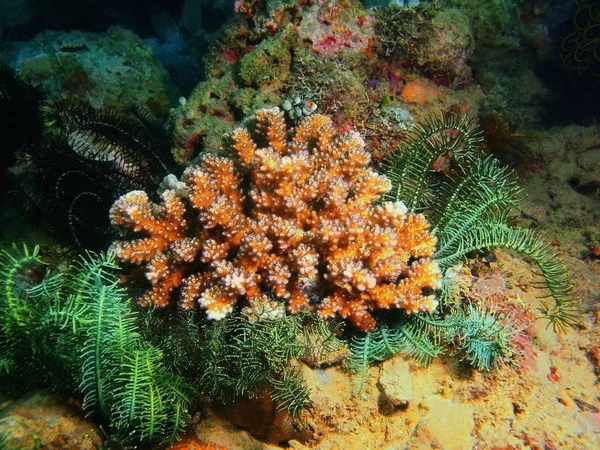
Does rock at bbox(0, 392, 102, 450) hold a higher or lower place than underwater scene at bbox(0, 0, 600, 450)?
lower

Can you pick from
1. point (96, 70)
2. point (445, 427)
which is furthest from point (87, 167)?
point (445, 427)

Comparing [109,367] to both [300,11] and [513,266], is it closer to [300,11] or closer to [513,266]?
[513,266]

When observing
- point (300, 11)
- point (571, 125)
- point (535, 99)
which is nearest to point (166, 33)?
point (300, 11)

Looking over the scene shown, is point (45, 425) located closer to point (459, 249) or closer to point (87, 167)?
point (87, 167)

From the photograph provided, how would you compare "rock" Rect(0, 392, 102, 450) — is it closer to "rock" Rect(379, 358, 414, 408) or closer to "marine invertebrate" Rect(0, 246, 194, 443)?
"marine invertebrate" Rect(0, 246, 194, 443)

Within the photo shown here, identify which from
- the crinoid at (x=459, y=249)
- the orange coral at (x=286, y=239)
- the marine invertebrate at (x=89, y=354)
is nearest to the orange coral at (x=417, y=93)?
the crinoid at (x=459, y=249)

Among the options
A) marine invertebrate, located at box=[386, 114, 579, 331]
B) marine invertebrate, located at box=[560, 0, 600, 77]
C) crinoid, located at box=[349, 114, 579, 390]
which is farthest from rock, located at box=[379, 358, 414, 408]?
marine invertebrate, located at box=[560, 0, 600, 77]
